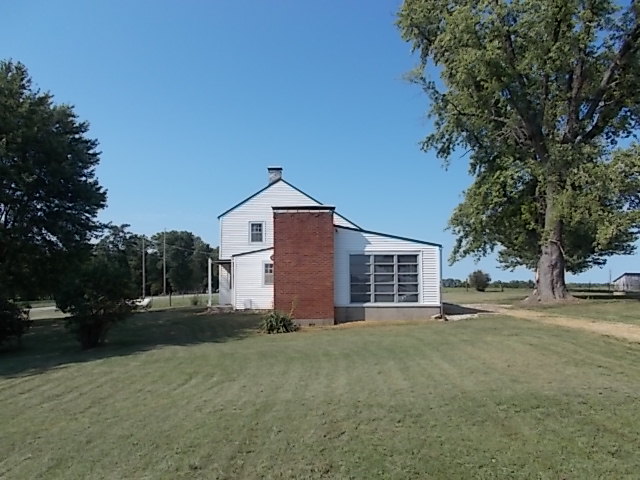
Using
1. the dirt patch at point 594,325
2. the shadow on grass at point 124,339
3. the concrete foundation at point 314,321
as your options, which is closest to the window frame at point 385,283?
the concrete foundation at point 314,321

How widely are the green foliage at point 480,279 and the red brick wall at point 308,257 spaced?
Result: 1644 inches

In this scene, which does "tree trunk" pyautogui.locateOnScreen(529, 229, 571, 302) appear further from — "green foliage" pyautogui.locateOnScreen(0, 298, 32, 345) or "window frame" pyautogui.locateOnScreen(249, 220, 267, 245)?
"green foliage" pyautogui.locateOnScreen(0, 298, 32, 345)

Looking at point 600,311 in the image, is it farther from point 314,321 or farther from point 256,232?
point 256,232

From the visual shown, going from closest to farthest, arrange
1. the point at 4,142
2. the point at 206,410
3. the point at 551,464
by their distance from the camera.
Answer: the point at 551,464 < the point at 206,410 < the point at 4,142

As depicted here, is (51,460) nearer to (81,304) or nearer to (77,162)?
(81,304)

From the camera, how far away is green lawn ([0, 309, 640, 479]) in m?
5.63

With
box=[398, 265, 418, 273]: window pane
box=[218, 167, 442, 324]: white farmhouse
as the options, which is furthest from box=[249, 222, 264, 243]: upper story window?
box=[398, 265, 418, 273]: window pane

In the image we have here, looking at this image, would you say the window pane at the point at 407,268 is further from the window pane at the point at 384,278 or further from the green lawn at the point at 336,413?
the green lawn at the point at 336,413

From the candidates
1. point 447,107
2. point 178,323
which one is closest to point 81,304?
point 178,323

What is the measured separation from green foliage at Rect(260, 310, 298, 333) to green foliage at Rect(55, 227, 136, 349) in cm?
450

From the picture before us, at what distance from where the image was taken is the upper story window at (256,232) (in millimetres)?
31547

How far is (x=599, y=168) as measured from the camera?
23031 mm

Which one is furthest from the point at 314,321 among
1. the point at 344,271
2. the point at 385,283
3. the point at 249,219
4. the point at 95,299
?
the point at 249,219

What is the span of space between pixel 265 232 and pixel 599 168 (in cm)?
1651
